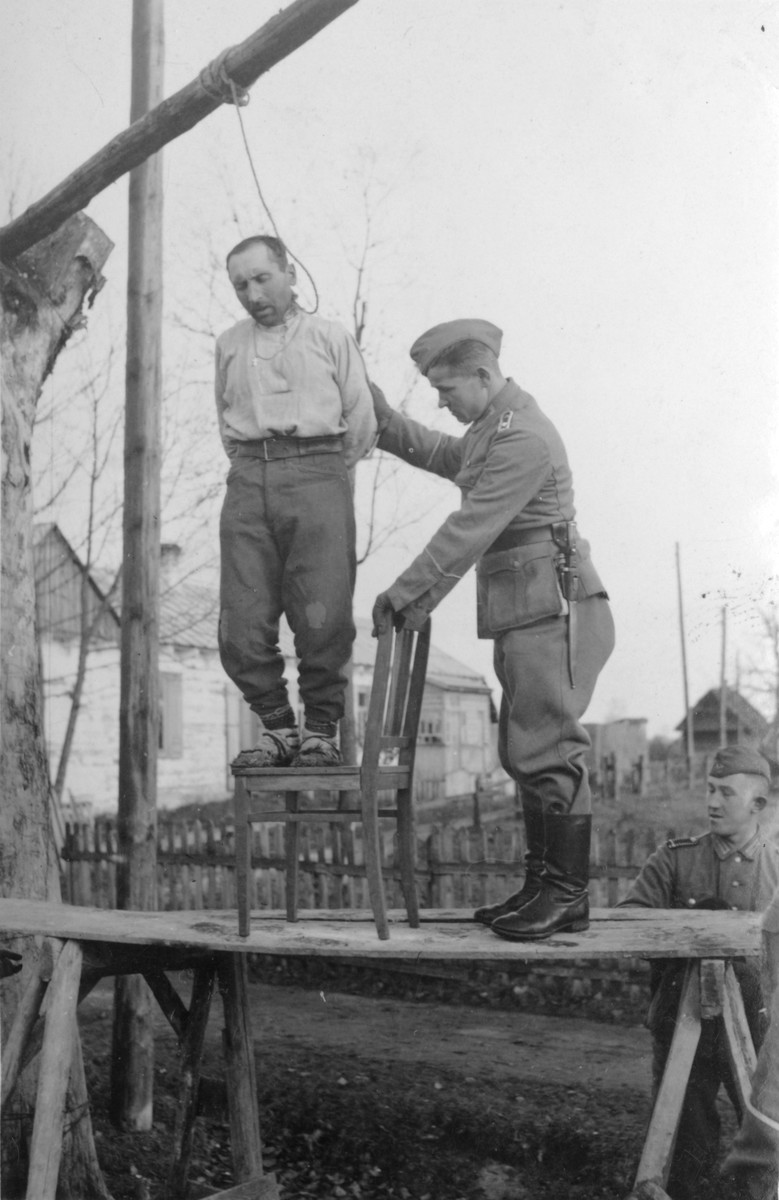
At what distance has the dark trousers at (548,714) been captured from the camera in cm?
351

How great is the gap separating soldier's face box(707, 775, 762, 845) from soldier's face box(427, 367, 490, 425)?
1.58m

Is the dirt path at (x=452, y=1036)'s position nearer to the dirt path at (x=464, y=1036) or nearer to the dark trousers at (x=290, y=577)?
the dirt path at (x=464, y=1036)

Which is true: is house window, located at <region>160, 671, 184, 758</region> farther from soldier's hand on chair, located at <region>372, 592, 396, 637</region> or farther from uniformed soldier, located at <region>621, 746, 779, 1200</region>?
soldier's hand on chair, located at <region>372, 592, 396, 637</region>

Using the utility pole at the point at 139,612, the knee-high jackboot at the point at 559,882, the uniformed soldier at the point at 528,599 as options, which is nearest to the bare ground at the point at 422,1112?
the utility pole at the point at 139,612

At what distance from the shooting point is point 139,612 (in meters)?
5.33

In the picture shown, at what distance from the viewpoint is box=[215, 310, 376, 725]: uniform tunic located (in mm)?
4047

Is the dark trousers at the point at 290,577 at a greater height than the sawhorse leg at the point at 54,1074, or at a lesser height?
greater

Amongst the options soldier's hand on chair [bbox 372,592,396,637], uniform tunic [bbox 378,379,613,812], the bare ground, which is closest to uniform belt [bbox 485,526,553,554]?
uniform tunic [bbox 378,379,613,812]

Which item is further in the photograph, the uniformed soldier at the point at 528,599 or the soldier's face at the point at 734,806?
the soldier's face at the point at 734,806

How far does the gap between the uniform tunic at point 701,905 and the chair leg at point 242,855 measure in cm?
147

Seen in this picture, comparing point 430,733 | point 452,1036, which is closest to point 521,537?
point 452,1036

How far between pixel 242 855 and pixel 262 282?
206 cm

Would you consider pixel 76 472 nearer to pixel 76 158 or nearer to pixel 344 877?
pixel 344 877

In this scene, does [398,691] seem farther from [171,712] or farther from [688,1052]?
[171,712]
